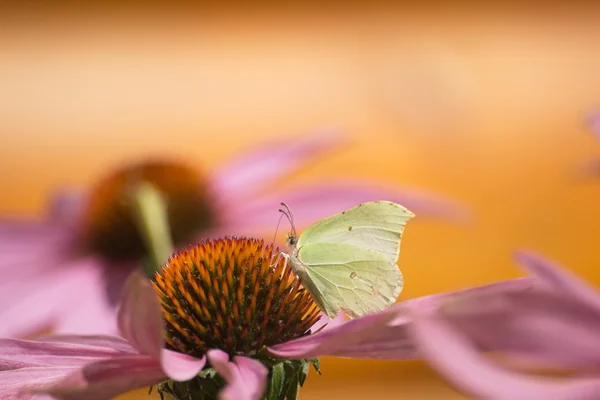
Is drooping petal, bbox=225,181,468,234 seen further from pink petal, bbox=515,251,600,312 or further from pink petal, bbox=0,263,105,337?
pink petal, bbox=515,251,600,312

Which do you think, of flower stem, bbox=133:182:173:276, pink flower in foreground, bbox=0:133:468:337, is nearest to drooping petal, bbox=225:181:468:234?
pink flower in foreground, bbox=0:133:468:337

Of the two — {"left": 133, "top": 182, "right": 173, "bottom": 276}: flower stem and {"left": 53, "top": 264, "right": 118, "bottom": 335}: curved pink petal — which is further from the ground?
{"left": 133, "top": 182, "right": 173, "bottom": 276}: flower stem

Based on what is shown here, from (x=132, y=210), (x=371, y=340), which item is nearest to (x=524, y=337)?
(x=371, y=340)

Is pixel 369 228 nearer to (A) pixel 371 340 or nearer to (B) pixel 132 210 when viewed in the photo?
(A) pixel 371 340

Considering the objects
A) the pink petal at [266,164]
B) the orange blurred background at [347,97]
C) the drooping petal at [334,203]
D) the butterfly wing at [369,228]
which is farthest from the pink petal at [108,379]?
the orange blurred background at [347,97]

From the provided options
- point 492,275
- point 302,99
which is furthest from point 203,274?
point 302,99
